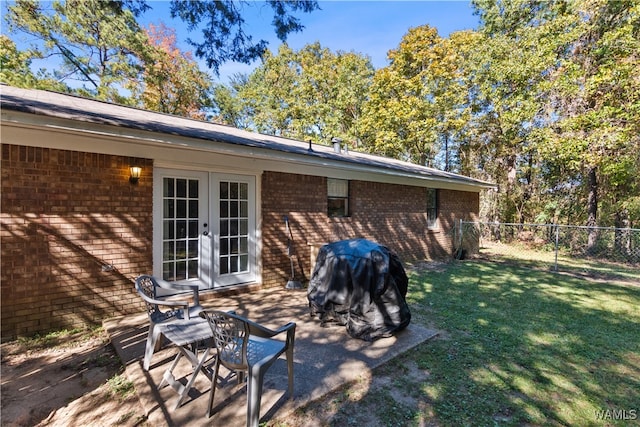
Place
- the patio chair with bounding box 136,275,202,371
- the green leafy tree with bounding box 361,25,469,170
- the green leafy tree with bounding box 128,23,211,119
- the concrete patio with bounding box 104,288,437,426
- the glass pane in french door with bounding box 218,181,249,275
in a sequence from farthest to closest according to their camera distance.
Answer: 1. the green leafy tree with bounding box 361,25,469,170
2. the green leafy tree with bounding box 128,23,211,119
3. the glass pane in french door with bounding box 218,181,249,275
4. the patio chair with bounding box 136,275,202,371
5. the concrete patio with bounding box 104,288,437,426

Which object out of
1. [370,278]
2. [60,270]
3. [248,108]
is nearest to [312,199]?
[370,278]

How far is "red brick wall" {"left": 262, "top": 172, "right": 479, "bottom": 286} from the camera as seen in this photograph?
636cm

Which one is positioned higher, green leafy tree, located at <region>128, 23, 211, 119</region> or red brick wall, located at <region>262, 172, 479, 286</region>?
green leafy tree, located at <region>128, 23, 211, 119</region>

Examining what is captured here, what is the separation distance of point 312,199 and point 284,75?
17.9 metres

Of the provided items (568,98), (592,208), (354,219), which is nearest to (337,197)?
(354,219)

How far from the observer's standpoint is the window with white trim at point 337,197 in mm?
7680

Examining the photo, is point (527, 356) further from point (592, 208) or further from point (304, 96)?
point (304, 96)

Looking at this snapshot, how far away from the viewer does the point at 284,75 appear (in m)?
21.9

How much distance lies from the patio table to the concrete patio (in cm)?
10

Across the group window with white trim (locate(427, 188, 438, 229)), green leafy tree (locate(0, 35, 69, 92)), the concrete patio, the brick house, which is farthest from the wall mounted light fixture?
green leafy tree (locate(0, 35, 69, 92))

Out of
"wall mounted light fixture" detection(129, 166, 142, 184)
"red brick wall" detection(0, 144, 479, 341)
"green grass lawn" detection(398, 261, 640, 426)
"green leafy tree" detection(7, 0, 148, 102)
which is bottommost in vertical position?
"green grass lawn" detection(398, 261, 640, 426)

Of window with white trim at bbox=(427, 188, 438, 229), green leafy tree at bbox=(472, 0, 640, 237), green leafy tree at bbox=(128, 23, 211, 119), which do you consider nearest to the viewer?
green leafy tree at bbox=(472, 0, 640, 237)

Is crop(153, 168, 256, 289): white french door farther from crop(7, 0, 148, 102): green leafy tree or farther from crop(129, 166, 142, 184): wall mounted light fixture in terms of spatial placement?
crop(7, 0, 148, 102): green leafy tree

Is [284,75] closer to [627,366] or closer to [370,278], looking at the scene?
[370,278]
